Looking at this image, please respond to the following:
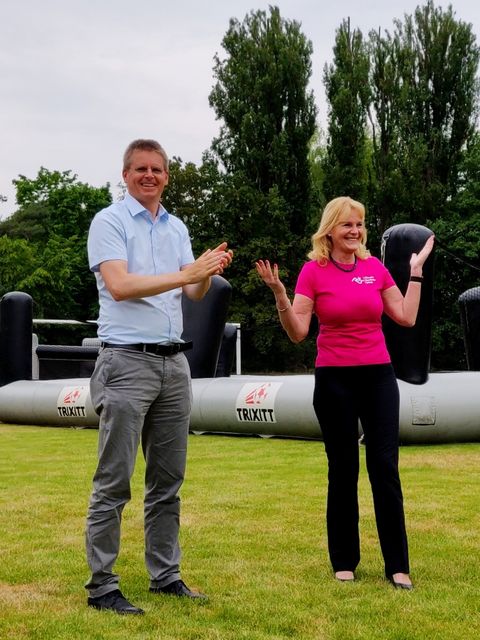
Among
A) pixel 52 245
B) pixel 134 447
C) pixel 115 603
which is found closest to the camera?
pixel 115 603

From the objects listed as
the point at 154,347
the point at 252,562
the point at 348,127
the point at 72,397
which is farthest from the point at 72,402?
the point at 348,127

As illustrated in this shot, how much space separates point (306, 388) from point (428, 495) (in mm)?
4177

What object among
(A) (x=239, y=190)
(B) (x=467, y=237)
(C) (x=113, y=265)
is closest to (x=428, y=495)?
(C) (x=113, y=265)

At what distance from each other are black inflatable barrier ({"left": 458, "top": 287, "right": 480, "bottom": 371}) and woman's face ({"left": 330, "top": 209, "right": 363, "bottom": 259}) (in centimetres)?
761

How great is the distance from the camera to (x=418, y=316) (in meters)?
9.38

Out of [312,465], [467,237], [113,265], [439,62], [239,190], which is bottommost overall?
[312,465]

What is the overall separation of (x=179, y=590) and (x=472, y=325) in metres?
8.42

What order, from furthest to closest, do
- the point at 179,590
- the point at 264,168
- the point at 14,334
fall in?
the point at 264,168 → the point at 14,334 → the point at 179,590

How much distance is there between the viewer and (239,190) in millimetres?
33812

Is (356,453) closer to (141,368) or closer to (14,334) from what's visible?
(141,368)

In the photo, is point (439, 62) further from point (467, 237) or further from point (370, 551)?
point (370, 551)

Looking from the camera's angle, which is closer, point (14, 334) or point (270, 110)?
point (14, 334)


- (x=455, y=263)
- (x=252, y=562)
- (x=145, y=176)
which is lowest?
(x=252, y=562)

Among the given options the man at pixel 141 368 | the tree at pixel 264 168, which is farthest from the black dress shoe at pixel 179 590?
the tree at pixel 264 168
